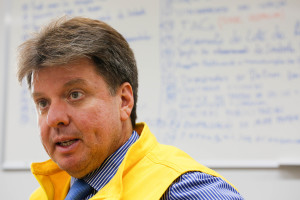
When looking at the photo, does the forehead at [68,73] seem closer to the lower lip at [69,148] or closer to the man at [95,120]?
the man at [95,120]

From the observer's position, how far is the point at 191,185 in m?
0.95

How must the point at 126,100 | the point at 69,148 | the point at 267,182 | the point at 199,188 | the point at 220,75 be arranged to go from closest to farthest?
the point at 199,188 → the point at 69,148 → the point at 126,100 → the point at 267,182 → the point at 220,75

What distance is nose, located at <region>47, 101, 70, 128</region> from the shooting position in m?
1.02

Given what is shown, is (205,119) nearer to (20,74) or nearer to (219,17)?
(219,17)

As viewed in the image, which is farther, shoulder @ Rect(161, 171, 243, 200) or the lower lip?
the lower lip

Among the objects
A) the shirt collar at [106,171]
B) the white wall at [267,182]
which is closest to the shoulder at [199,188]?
the shirt collar at [106,171]

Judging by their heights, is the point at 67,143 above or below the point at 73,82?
below

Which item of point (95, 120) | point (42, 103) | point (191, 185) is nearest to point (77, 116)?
point (95, 120)

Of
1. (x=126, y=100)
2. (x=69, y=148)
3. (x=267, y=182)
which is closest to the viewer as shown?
(x=69, y=148)

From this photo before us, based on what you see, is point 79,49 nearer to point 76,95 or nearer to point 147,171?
point 76,95

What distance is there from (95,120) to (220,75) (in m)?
1.20

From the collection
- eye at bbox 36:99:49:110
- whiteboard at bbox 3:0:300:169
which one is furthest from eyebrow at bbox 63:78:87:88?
A: whiteboard at bbox 3:0:300:169

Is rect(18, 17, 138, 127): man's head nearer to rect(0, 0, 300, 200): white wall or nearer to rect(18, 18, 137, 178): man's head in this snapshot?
rect(18, 18, 137, 178): man's head

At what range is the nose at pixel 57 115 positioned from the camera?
40.0 inches
